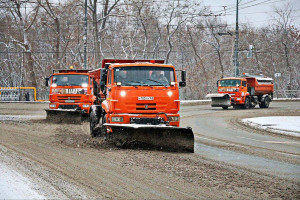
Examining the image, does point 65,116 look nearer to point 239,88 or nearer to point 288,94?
point 239,88

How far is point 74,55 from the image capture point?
182 ft

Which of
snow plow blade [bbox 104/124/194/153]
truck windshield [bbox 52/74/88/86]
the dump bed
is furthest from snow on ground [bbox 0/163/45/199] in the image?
the dump bed

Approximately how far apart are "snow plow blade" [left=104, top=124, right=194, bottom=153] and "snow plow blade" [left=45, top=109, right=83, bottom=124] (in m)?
8.75

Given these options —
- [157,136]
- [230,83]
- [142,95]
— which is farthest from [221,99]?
[157,136]

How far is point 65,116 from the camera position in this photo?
1988cm

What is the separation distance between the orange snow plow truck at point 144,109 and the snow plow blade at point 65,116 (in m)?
7.02

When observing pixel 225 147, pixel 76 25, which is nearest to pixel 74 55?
pixel 76 25

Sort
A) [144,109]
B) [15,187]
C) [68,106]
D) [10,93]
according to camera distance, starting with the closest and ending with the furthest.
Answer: [15,187], [144,109], [68,106], [10,93]

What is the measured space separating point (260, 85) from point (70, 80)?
21143 mm

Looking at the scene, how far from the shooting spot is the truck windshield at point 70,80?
2061 cm

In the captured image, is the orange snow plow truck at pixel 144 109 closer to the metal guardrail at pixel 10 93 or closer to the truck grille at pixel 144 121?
the truck grille at pixel 144 121

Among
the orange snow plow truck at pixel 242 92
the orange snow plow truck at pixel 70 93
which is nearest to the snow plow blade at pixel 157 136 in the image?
the orange snow plow truck at pixel 70 93

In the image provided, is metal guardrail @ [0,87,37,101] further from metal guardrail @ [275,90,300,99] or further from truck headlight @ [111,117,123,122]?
truck headlight @ [111,117,123,122]

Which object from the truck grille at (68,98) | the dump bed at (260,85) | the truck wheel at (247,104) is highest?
the dump bed at (260,85)
